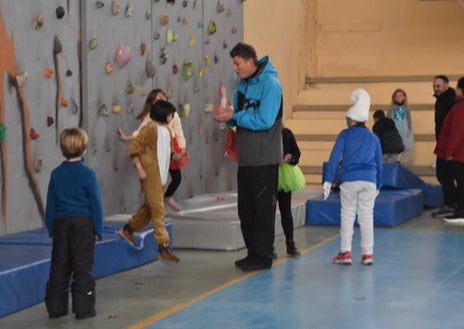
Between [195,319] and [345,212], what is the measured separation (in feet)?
7.50

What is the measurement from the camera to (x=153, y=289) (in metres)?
6.16

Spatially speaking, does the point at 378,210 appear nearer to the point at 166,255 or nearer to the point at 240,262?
the point at 240,262

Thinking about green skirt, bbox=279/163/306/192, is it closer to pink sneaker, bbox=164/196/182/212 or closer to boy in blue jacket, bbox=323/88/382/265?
boy in blue jacket, bbox=323/88/382/265

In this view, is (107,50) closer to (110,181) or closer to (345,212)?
(110,181)

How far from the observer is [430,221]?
10055 millimetres

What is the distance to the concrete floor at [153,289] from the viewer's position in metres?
5.22

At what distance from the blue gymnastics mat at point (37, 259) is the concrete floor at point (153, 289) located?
0.22ft

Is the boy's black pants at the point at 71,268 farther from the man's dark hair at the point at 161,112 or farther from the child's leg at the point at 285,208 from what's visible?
the child's leg at the point at 285,208

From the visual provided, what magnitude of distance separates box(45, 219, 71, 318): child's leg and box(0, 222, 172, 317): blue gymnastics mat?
23 centimetres

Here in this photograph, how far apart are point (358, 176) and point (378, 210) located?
253 centimetres

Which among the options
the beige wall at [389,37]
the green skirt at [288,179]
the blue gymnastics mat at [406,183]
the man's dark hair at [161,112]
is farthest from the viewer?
the beige wall at [389,37]

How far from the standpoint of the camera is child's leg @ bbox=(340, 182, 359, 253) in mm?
7141

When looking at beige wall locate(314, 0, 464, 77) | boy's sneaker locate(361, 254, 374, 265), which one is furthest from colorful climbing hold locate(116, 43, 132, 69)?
beige wall locate(314, 0, 464, 77)

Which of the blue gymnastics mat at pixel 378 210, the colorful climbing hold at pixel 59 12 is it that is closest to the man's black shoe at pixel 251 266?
the colorful climbing hold at pixel 59 12
